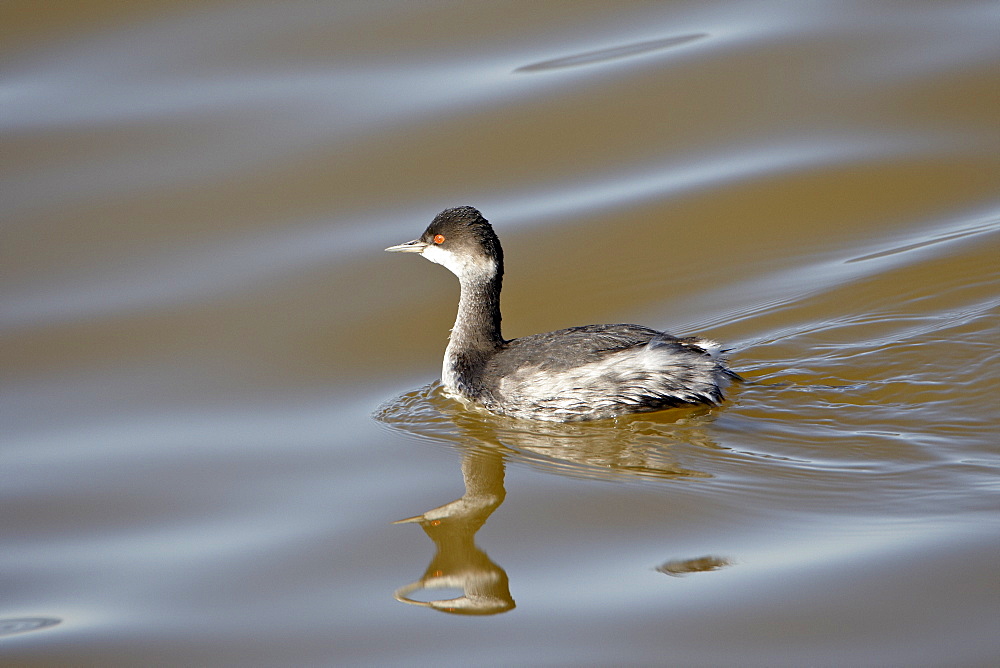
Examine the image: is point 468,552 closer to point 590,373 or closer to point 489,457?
point 489,457

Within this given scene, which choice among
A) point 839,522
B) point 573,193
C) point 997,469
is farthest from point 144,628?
point 573,193

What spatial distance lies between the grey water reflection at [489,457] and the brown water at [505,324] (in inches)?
1.0

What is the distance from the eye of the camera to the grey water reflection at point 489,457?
4.58 meters

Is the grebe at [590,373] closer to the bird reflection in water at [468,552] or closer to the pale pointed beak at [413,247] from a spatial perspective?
the bird reflection in water at [468,552]

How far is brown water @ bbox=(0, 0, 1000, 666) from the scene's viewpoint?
173 inches

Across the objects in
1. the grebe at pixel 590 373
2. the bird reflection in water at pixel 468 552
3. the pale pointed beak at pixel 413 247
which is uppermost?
the pale pointed beak at pixel 413 247

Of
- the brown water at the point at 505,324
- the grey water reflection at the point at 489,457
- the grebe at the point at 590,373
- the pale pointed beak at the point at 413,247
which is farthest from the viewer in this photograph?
the pale pointed beak at the point at 413,247

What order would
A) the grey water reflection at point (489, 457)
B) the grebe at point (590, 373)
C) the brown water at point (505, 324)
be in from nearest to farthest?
1. the brown water at point (505, 324)
2. the grey water reflection at point (489, 457)
3. the grebe at point (590, 373)

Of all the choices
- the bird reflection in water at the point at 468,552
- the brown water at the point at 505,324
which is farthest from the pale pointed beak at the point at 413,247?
the bird reflection in water at the point at 468,552

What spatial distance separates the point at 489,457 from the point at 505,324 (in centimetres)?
194

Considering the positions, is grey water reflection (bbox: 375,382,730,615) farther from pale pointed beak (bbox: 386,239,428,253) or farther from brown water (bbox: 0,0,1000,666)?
pale pointed beak (bbox: 386,239,428,253)

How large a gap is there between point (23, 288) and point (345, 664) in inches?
195

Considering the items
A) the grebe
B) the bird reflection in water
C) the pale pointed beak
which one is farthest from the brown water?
the pale pointed beak

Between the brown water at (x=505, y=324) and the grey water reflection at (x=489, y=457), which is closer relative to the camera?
the brown water at (x=505, y=324)
